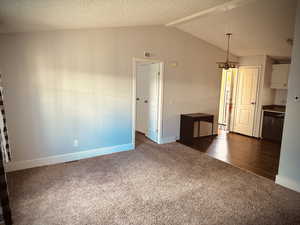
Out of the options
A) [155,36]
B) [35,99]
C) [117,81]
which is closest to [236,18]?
[155,36]

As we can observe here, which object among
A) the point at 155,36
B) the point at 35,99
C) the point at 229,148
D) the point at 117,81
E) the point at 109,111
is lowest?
the point at 229,148

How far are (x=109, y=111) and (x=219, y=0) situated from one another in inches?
109

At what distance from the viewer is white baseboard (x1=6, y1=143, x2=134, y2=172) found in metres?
3.38


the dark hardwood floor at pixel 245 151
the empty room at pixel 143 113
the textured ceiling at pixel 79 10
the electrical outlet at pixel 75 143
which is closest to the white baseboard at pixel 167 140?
the empty room at pixel 143 113

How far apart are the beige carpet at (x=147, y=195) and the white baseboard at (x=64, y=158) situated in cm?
15

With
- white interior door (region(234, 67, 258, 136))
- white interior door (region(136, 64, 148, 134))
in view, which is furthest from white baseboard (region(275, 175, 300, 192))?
white interior door (region(136, 64, 148, 134))

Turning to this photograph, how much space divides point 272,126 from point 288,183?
2.78m

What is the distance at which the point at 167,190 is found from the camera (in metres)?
2.83

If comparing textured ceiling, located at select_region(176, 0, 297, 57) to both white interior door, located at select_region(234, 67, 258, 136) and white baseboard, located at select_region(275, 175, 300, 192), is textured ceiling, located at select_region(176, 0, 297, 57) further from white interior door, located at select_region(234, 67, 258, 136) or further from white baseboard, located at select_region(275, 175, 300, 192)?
white baseboard, located at select_region(275, 175, 300, 192)

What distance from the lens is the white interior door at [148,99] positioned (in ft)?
16.4

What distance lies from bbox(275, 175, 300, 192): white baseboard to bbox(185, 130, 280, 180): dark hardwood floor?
21cm

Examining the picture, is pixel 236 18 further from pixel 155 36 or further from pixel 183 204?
pixel 183 204

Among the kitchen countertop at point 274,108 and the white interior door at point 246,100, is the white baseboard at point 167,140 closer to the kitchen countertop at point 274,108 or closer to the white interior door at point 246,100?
the white interior door at point 246,100

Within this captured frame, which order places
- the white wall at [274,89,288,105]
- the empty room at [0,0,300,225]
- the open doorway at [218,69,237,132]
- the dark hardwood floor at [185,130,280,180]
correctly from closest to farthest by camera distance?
the empty room at [0,0,300,225], the dark hardwood floor at [185,130,280,180], the white wall at [274,89,288,105], the open doorway at [218,69,237,132]
